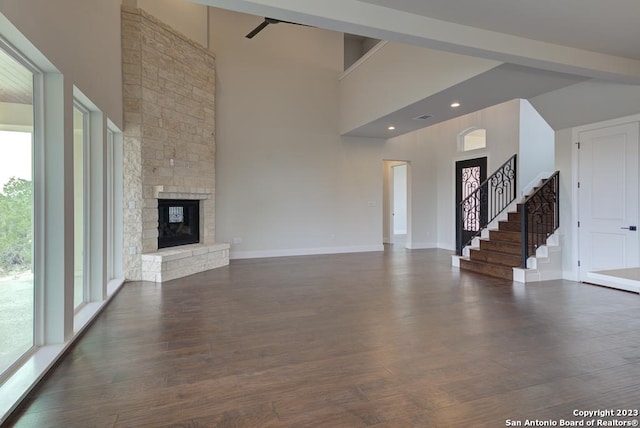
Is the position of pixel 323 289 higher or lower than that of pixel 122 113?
lower

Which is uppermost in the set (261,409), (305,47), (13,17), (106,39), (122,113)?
(305,47)

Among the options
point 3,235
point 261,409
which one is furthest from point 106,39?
point 261,409

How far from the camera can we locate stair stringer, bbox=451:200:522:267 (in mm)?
7108

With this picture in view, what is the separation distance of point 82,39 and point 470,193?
27.4 ft

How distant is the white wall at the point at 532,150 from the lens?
7.66 m

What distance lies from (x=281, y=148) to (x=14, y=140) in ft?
19.9

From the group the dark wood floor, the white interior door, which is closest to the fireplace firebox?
the dark wood floor

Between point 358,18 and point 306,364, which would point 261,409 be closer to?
point 306,364

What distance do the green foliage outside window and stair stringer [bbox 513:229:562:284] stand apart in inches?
242

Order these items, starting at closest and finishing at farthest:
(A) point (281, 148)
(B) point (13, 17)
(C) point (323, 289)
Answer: (B) point (13, 17) → (C) point (323, 289) → (A) point (281, 148)

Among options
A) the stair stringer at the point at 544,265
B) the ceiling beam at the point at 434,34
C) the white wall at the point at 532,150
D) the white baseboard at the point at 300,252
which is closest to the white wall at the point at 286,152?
the white baseboard at the point at 300,252

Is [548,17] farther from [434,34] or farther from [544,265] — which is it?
[544,265]

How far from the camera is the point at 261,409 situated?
2.13 metres

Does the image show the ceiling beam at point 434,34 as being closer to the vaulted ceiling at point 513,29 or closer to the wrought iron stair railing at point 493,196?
the vaulted ceiling at point 513,29
